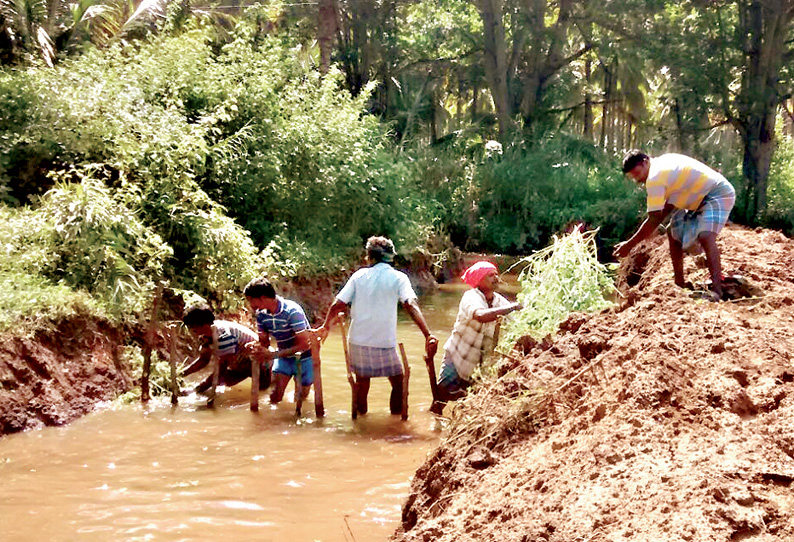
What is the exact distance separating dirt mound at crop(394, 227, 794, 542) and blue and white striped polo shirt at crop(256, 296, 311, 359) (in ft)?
9.40

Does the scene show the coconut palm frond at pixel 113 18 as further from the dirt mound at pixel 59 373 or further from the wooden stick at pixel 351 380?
the wooden stick at pixel 351 380

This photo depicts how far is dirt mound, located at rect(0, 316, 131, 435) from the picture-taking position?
7820 millimetres

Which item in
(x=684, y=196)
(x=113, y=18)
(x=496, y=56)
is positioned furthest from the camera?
(x=496, y=56)

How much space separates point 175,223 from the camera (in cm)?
1122

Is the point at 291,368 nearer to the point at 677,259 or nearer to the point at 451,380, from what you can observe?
the point at 451,380

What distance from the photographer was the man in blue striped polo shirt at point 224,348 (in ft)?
27.6

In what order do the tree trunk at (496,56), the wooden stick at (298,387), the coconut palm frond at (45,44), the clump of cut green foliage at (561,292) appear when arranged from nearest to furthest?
the clump of cut green foliage at (561,292) → the wooden stick at (298,387) → the coconut palm frond at (45,44) → the tree trunk at (496,56)

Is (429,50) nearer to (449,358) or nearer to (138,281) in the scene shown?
(138,281)

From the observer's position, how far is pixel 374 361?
7.85 meters

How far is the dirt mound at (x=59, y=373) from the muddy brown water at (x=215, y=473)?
0.21 m

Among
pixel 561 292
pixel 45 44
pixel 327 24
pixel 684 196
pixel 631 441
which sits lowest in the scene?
pixel 631 441

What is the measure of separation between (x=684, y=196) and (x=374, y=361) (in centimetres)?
317

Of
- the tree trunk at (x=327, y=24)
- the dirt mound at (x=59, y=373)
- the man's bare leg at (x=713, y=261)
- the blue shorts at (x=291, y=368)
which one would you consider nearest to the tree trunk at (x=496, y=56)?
the tree trunk at (x=327, y=24)

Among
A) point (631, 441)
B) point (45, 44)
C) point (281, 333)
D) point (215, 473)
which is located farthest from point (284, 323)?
point (45, 44)
